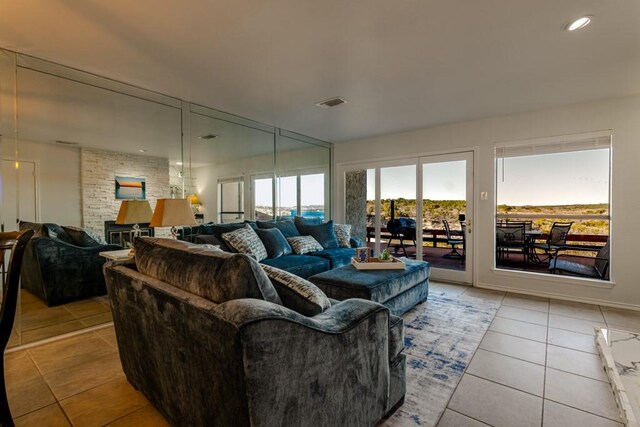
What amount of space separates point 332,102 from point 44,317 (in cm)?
393

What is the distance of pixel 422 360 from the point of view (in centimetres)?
231

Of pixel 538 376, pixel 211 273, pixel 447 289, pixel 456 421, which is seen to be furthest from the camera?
pixel 447 289

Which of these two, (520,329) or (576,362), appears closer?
(576,362)

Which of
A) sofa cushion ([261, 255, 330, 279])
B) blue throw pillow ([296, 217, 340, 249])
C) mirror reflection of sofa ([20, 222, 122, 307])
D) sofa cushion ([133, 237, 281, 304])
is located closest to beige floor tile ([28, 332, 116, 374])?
mirror reflection of sofa ([20, 222, 122, 307])

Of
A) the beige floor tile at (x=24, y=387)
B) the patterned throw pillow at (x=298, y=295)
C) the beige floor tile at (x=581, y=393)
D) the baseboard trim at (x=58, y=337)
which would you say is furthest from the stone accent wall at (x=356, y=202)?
the beige floor tile at (x=24, y=387)

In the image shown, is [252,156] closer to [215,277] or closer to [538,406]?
[215,277]

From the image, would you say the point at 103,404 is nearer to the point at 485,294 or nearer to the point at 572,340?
the point at 572,340

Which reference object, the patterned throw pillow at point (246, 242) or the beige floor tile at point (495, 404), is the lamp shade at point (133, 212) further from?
the beige floor tile at point (495, 404)

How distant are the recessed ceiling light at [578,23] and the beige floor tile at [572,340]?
8.24ft

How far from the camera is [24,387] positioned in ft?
6.49

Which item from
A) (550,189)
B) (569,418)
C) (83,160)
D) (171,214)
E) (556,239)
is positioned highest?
(83,160)

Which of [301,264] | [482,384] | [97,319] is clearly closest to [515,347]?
[482,384]

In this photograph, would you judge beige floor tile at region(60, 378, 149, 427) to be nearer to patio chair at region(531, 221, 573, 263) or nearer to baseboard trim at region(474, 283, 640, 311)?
baseboard trim at region(474, 283, 640, 311)

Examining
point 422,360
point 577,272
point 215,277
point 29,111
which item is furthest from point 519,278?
point 29,111
